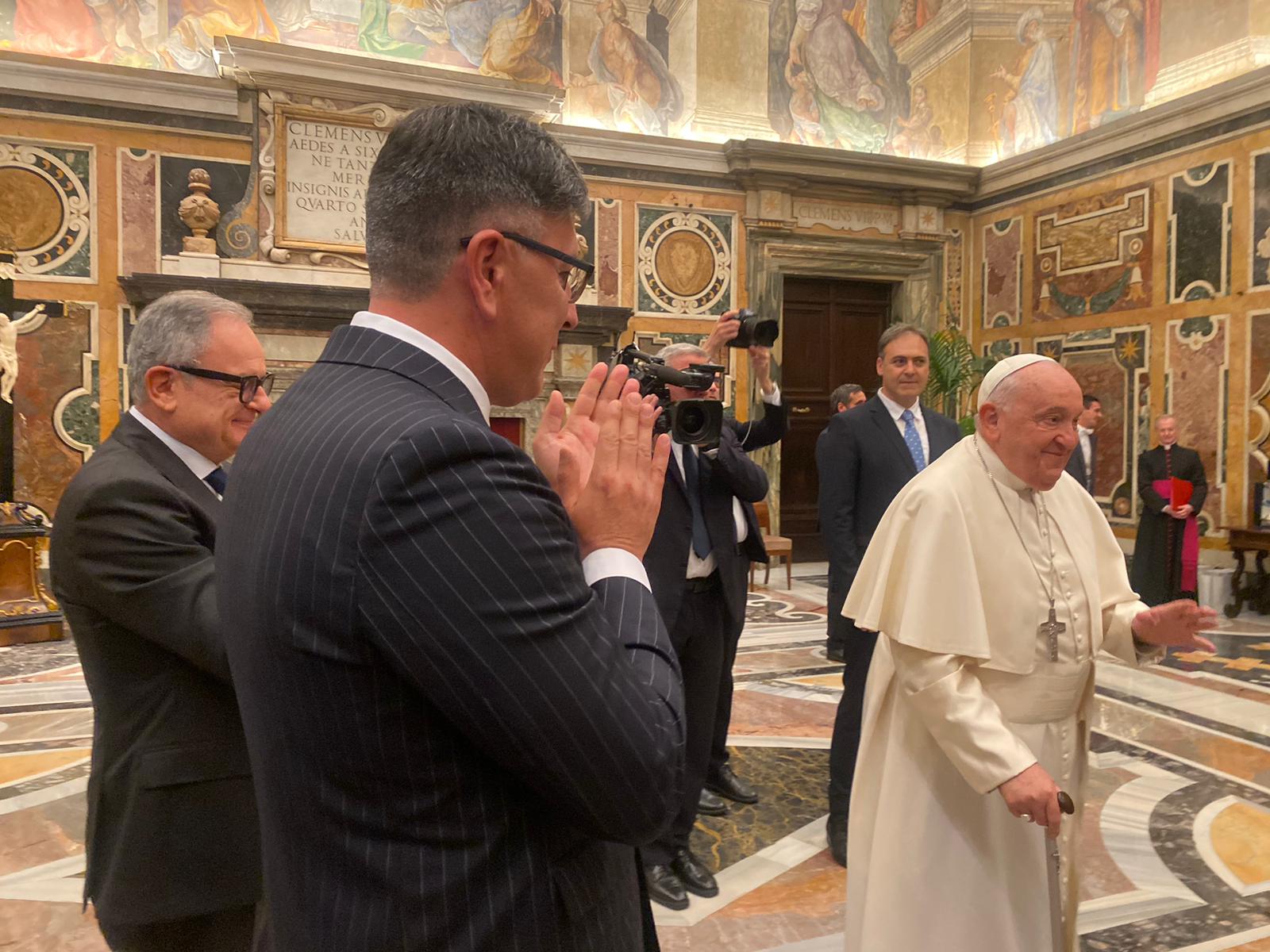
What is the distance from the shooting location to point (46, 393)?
8.70 metres

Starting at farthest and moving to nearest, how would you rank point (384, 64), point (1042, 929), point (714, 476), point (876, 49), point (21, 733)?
point (876, 49) → point (384, 64) → point (21, 733) → point (714, 476) → point (1042, 929)

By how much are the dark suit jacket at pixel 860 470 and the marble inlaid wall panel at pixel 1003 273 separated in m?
7.97

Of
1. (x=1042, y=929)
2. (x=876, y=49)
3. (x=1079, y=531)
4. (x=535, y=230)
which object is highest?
(x=876, y=49)

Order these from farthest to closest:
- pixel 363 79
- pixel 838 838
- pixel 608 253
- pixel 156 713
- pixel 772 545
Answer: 1. pixel 608 253
2. pixel 363 79
3. pixel 772 545
4. pixel 838 838
5. pixel 156 713

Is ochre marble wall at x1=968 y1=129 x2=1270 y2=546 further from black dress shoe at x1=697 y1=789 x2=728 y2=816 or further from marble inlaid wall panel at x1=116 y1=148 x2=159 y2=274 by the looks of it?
marble inlaid wall panel at x1=116 y1=148 x2=159 y2=274

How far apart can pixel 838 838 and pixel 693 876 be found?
572 millimetres

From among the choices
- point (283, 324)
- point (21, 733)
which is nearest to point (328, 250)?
point (283, 324)

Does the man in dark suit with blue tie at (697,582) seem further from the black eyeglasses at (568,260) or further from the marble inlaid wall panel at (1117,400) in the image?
the marble inlaid wall panel at (1117,400)

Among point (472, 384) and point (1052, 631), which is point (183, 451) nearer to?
point (472, 384)

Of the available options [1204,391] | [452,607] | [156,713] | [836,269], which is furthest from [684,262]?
[452,607]

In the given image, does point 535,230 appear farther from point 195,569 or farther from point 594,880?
point 195,569

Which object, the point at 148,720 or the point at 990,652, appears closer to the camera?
the point at 148,720

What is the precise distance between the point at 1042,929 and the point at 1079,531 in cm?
94

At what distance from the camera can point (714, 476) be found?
332cm
